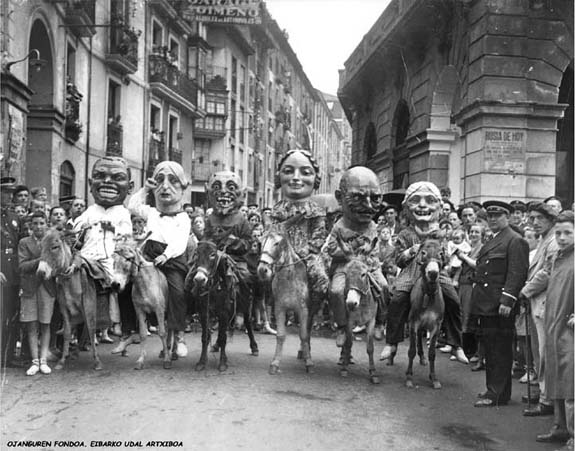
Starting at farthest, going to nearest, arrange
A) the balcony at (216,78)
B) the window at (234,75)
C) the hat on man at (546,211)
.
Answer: the window at (234,75) → the balcony at (216,78) → the hat on man at (546,211)

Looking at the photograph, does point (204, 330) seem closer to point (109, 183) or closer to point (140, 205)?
point (140, 205)

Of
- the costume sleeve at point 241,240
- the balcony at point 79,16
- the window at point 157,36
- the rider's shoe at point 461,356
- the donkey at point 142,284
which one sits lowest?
the rider's shoe at point 461,356

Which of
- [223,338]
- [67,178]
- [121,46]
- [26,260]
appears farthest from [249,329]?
[121,46]

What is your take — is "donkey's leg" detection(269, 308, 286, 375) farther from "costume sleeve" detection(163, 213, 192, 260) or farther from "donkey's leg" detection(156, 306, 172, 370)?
"costume sleeve" detection(163, 213, 192, 260)

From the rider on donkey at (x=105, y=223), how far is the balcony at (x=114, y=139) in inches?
551

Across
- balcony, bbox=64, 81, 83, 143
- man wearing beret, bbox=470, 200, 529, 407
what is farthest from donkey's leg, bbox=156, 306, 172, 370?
balcony, bbox=64, 81, 83, 143

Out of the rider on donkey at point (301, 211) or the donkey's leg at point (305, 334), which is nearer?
the donkey's leg at point (305, 334)

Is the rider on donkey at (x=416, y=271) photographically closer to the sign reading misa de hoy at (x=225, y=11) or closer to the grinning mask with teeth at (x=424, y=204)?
the grinning mask with teeth at (x=424, y=204)

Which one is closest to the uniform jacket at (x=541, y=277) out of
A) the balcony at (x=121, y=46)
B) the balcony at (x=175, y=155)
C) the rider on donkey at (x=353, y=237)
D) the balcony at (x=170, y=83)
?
the rider on donkey at (x=353, y=237)

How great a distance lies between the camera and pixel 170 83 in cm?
2697

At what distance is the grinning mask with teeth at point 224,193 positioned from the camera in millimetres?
8398

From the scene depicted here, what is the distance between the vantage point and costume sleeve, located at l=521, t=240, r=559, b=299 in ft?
20.7

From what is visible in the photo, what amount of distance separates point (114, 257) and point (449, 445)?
4.37m

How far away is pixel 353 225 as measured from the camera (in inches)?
335
